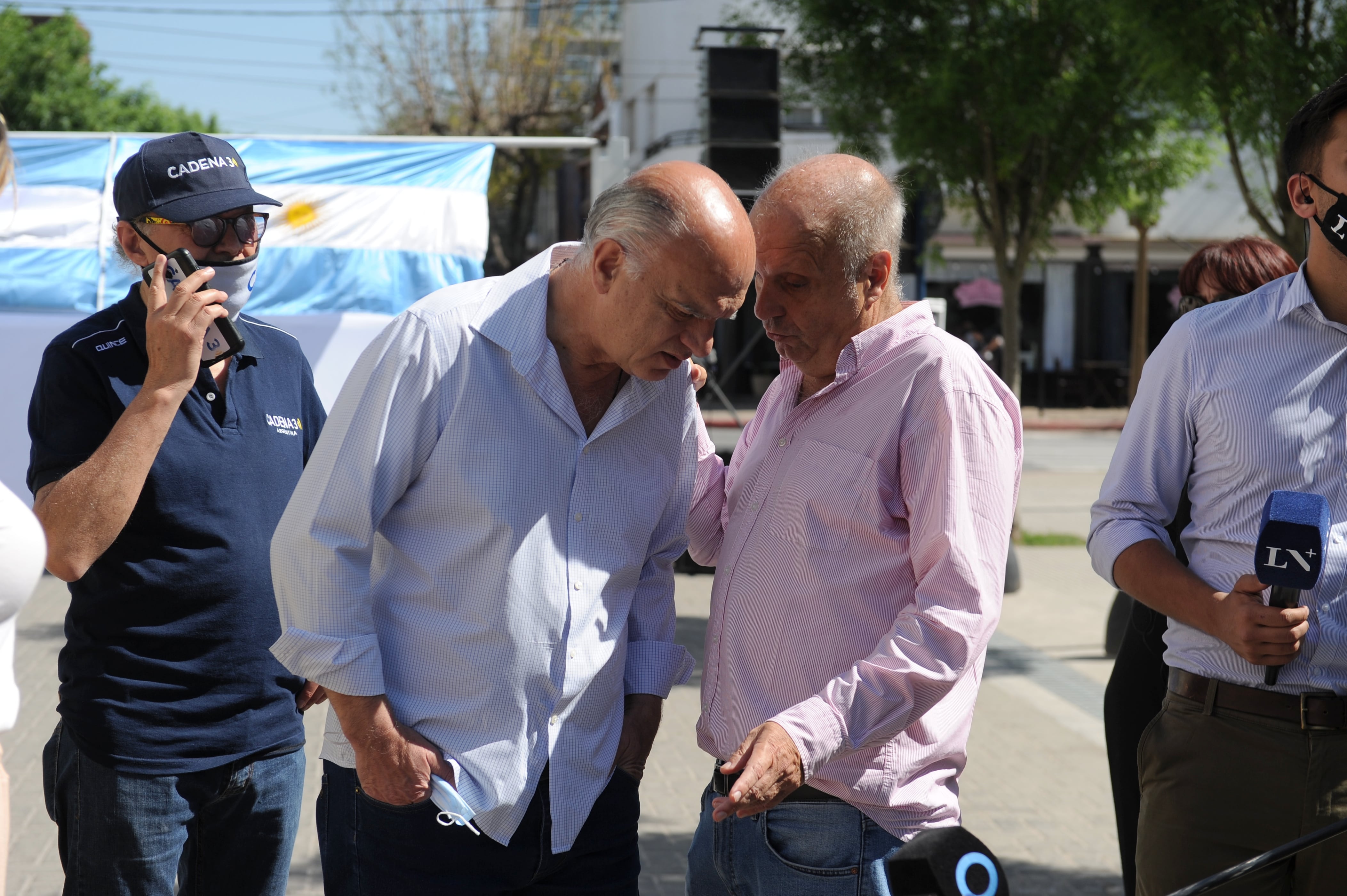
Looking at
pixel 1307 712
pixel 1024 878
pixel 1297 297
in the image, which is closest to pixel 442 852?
pixel 1307 712

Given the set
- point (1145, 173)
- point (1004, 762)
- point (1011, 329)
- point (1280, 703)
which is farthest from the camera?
point (1145, 173)

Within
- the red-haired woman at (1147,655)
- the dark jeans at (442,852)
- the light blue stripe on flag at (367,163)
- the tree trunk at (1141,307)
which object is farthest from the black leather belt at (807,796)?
the tree trunk at (1141,307)

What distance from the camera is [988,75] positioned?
12.3 meters

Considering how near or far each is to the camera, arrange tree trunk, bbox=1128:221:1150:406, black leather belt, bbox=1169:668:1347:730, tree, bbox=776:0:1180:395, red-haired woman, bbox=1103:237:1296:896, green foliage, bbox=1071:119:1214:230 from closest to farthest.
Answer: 1. black leather belt, bbox=1169:668:1347:730
2. red-haired woman, bbox=1103:237:1296:896
3. tree, bbox=776:0:1180:395
4. green foliage, bbox=1071:119:1214:230
5. tree trunk, bbox=1128:221:1150:406

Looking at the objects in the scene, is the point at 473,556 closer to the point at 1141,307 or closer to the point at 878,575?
the point at 878,575

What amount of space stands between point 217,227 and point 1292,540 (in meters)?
2.13

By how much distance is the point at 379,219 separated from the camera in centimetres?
758

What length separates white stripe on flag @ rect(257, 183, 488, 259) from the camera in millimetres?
7430

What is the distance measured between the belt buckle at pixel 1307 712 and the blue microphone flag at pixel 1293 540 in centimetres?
32

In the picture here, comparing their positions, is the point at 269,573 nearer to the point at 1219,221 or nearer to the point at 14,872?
the point at 14,872

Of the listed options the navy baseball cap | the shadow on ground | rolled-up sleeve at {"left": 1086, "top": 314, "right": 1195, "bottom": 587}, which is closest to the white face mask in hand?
the navy baseball cap

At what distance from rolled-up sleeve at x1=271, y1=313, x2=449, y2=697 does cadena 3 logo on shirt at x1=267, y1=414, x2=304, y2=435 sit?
0.61 m

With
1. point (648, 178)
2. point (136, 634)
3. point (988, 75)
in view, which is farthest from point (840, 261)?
point (988, 75)

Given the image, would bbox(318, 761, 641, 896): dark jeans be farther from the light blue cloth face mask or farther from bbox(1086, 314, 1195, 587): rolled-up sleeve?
bbox(1086, 314, 1195, 587): rolled-up sleeve
